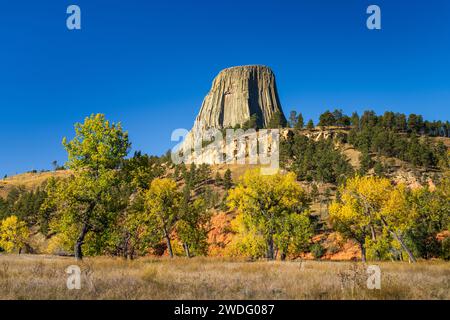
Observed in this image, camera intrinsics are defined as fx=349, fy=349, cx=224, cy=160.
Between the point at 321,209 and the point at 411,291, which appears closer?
the point at 411,291

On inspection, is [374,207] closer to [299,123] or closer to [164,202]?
[164,202]

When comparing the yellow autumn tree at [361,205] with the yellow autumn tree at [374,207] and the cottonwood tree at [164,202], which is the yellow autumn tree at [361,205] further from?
the cottonwood tree at [164,202]

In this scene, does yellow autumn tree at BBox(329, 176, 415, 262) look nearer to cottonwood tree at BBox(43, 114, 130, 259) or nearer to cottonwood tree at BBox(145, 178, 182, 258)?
cottonwood tree at BBox(145, 178, 182, 258)

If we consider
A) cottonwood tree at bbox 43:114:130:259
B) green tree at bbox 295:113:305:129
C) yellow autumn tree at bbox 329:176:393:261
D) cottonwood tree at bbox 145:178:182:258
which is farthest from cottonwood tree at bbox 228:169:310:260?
green tree at bbox 295:113:305:129

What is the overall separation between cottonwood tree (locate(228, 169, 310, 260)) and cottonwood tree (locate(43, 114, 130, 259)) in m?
15.9

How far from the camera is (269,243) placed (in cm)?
3575

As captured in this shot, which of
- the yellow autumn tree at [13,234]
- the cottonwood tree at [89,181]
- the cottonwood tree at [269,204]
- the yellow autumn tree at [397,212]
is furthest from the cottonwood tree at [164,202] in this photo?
the yellow autumn tree at [13,234]

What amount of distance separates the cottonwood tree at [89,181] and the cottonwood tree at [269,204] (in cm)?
1594

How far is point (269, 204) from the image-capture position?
1426 inches

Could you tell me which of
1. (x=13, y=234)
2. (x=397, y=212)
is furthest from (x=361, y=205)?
(x=13, y=234)

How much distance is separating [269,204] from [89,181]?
1962 centimetres

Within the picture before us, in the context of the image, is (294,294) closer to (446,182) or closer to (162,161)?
(446,182)

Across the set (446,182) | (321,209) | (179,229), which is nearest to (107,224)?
(179,229)

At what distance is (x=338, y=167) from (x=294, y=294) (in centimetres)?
10015
